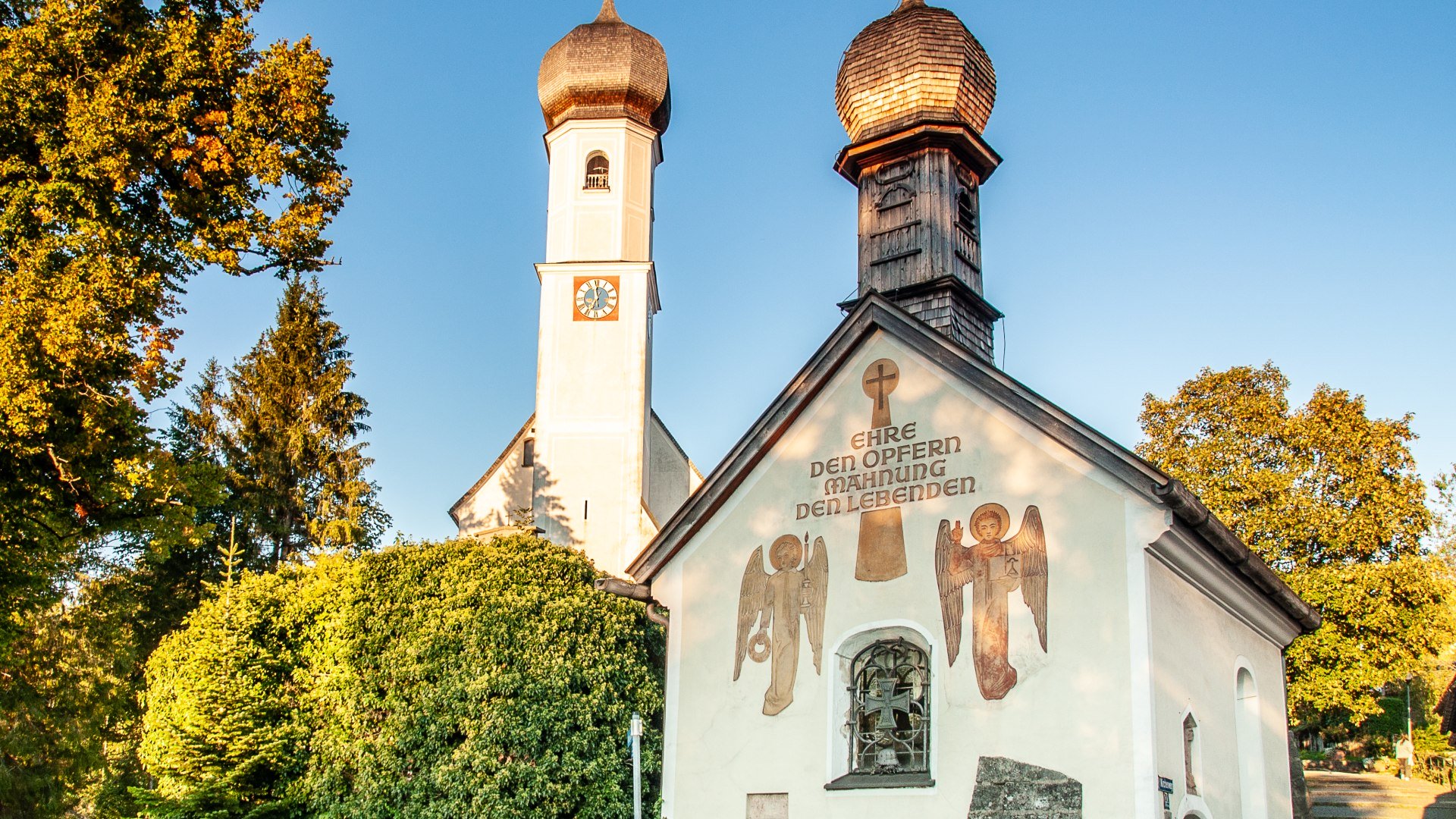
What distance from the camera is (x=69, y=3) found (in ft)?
56.4

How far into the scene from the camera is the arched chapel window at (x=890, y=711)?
14.6 meters

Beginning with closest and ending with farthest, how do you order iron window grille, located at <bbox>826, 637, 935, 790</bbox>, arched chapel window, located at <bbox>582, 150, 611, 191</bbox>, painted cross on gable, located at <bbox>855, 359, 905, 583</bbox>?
iron window grille, located at <bbox>826, 637, 935, 790</bbox>, painted cross on gable, located at <bbox>855, 359, 905, 583</bbox>, arched chapel window, located at <bbox>582, 150, 611, 191</bbox>

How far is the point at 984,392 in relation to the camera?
1506 cm

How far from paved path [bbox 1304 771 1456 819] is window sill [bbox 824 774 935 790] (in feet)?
62.5

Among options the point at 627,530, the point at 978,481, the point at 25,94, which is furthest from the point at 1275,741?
the point at 627,530

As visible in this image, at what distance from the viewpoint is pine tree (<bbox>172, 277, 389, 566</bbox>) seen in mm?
35156

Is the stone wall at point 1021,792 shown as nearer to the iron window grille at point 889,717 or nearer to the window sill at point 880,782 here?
the window sill at point 880,782

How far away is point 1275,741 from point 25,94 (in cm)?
1720

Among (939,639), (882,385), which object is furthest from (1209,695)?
(882,385)

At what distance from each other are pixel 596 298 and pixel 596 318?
1.88 feet

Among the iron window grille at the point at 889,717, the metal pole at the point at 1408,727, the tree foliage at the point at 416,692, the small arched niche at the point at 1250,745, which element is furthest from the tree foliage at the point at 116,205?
the metal pole at the point at 1408,727

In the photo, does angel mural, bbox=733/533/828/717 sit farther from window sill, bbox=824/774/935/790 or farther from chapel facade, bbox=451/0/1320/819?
window sill, bbox=824/774/935/790

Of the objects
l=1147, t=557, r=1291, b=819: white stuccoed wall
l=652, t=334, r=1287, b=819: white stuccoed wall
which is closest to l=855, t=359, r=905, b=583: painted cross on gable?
l=652, t=334, r=1287, b=819: white stuccoed wall

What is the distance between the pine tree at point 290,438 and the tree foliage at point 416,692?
10.4m
